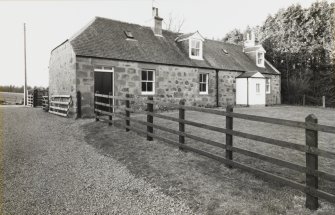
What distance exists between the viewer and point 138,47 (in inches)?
666

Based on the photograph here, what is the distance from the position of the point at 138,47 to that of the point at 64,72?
476 centimetres

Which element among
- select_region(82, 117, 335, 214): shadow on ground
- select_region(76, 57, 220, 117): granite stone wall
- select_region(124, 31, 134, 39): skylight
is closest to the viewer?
select_region(82, 117, 335, 214): shadow on ground

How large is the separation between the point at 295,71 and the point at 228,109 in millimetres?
25707

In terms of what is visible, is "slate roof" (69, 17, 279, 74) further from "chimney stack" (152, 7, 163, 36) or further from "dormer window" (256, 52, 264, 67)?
"dormer window" (256, 52, 264, 67)

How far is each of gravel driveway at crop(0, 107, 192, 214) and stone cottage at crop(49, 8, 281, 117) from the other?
6.70 m

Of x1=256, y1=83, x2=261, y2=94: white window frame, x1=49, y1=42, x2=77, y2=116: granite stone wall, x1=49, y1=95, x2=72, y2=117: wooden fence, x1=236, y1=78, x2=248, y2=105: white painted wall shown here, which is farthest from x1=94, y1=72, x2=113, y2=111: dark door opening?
x1=256, y1=83, x2=261, y2=94: white window frame

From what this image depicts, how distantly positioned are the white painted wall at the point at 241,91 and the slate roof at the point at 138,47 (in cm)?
110

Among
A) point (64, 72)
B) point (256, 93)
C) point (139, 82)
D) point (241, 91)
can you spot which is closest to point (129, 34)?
point (139, 82)

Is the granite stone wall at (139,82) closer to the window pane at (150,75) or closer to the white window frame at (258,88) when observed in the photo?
the window pane at (150,75)

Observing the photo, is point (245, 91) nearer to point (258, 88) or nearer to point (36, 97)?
point (258, 88)

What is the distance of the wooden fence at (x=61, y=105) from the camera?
46.1ft

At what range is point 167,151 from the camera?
6.84 m

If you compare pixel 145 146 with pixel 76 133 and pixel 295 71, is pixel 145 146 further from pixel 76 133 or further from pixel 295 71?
pixel 295 71

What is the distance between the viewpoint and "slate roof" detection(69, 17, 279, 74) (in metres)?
14.7
